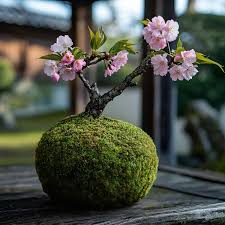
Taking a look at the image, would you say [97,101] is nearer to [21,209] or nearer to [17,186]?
[21,209]

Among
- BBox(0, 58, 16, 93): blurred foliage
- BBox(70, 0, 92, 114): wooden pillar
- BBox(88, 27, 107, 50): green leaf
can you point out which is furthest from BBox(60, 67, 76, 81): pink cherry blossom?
BBox(0, 58, 16, 93): blurred foliage

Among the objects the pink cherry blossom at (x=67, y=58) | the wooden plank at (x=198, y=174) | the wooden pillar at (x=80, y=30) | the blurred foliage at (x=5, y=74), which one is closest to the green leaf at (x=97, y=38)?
the pink cherry blossom at (x=67, y=58)

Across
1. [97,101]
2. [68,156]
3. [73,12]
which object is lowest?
[68,156]

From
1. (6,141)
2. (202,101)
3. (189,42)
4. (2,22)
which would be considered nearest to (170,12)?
(189,42)

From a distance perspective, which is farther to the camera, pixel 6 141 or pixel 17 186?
pixel 6 141

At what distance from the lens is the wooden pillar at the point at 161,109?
3631 mm

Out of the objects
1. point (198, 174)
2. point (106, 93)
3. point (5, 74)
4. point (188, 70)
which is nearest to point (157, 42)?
point (188, 70)

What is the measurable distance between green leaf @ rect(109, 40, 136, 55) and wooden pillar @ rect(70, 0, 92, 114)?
2956 millimetres

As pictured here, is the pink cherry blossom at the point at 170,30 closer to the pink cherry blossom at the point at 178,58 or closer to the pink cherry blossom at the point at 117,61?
the pink cherry blossom at the point at 178,58

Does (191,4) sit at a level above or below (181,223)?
above

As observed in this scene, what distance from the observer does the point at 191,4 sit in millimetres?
6551

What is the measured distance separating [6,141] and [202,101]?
3608mm

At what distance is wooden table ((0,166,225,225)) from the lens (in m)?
1.66

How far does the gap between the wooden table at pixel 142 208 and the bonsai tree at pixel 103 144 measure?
0.08 m
